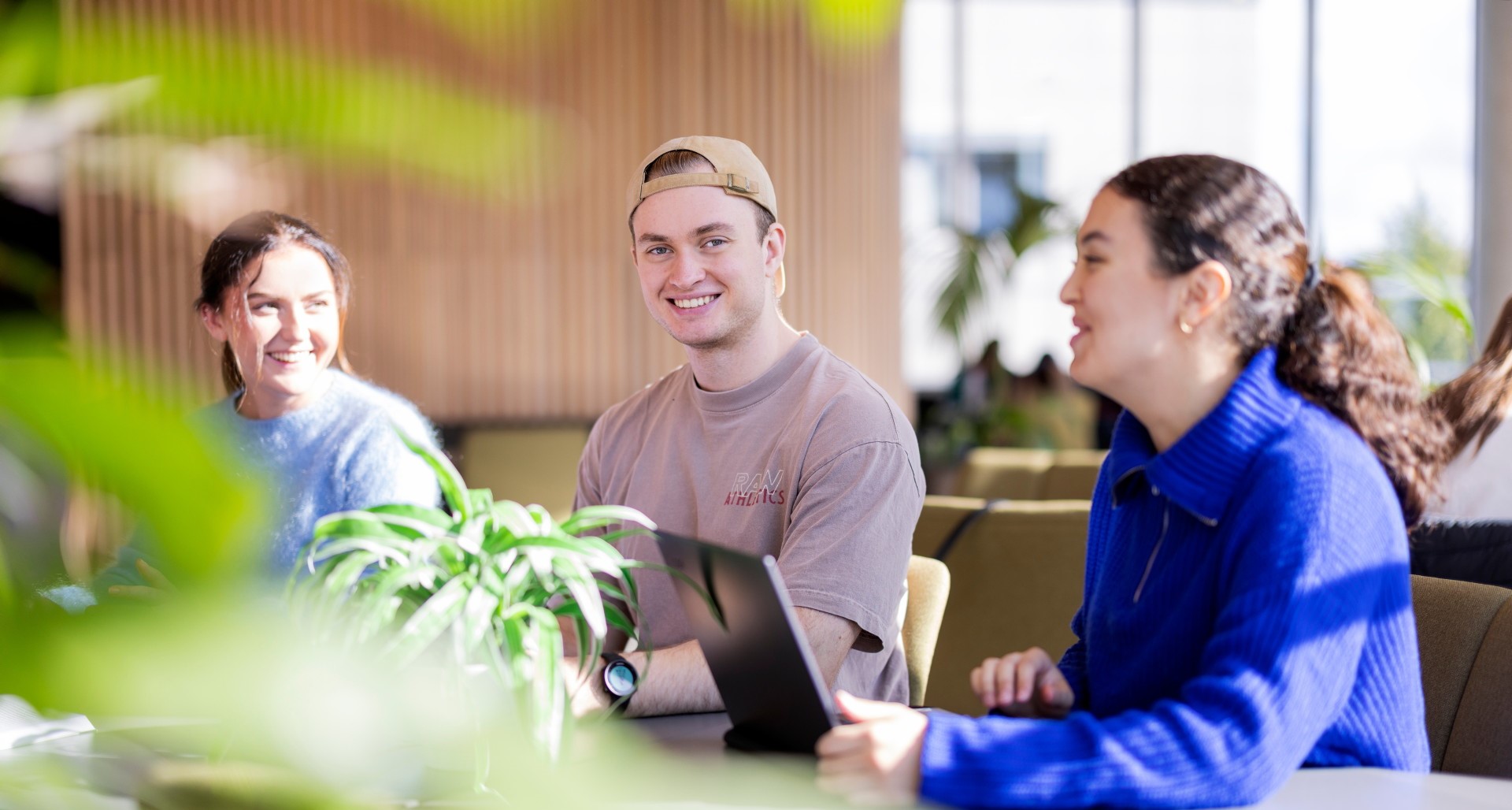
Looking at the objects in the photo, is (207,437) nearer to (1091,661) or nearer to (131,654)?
(131,654)

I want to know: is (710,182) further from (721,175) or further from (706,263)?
(706,263)

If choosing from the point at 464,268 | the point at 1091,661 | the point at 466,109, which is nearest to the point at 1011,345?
the point at 464,268

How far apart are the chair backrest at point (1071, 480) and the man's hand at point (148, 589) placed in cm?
370

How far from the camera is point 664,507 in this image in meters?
2.07

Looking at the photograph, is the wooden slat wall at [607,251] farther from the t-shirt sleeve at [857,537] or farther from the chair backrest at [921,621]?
the t-shirt sleeve at [857,537]

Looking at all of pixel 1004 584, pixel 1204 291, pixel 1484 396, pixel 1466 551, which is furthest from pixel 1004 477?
pixel 1204 291

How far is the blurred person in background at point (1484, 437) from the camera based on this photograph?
107 inches

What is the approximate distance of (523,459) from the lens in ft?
17.9

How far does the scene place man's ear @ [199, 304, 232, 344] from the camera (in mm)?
2184

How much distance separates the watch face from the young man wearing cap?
0.15 m

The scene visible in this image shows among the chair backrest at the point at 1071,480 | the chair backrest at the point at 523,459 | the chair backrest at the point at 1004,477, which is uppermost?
the chair backrest at the point at 1071,480

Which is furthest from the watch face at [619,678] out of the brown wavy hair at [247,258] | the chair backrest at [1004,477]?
the chair backrest at [1004,477]

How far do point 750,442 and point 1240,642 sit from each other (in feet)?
3.12

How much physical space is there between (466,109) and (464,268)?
5770 mm
